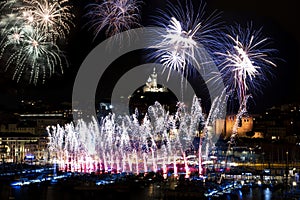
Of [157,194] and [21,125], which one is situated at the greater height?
→ [21,125]

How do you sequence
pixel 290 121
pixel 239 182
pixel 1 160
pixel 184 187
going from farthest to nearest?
pixel 290 121
pixel 1 160
pixel 239 182
pixel 184 187

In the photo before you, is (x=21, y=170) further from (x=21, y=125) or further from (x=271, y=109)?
(x=271, y=109)

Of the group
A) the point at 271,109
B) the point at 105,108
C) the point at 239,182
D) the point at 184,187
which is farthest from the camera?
the point at 105,108

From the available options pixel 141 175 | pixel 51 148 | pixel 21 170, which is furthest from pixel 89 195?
Answer: pixel 51 148

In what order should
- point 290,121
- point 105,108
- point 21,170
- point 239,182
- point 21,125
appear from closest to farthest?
point 239,182, point 21,170, point 290,121, point 21,125, point 105,108

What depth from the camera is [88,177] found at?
63.7ft

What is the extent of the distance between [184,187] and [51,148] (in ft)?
56.5

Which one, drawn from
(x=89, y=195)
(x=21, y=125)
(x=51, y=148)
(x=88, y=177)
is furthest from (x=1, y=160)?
(x=89, y=195)

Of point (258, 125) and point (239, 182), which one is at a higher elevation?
point (258, 125)

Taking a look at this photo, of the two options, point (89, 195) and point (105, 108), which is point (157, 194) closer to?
point (89, 195)

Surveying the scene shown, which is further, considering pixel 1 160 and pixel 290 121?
pixel 290 121

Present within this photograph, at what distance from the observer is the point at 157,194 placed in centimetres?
1603

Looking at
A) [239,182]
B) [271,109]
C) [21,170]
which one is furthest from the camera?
[271,109]

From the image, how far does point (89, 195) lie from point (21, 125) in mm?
23420
